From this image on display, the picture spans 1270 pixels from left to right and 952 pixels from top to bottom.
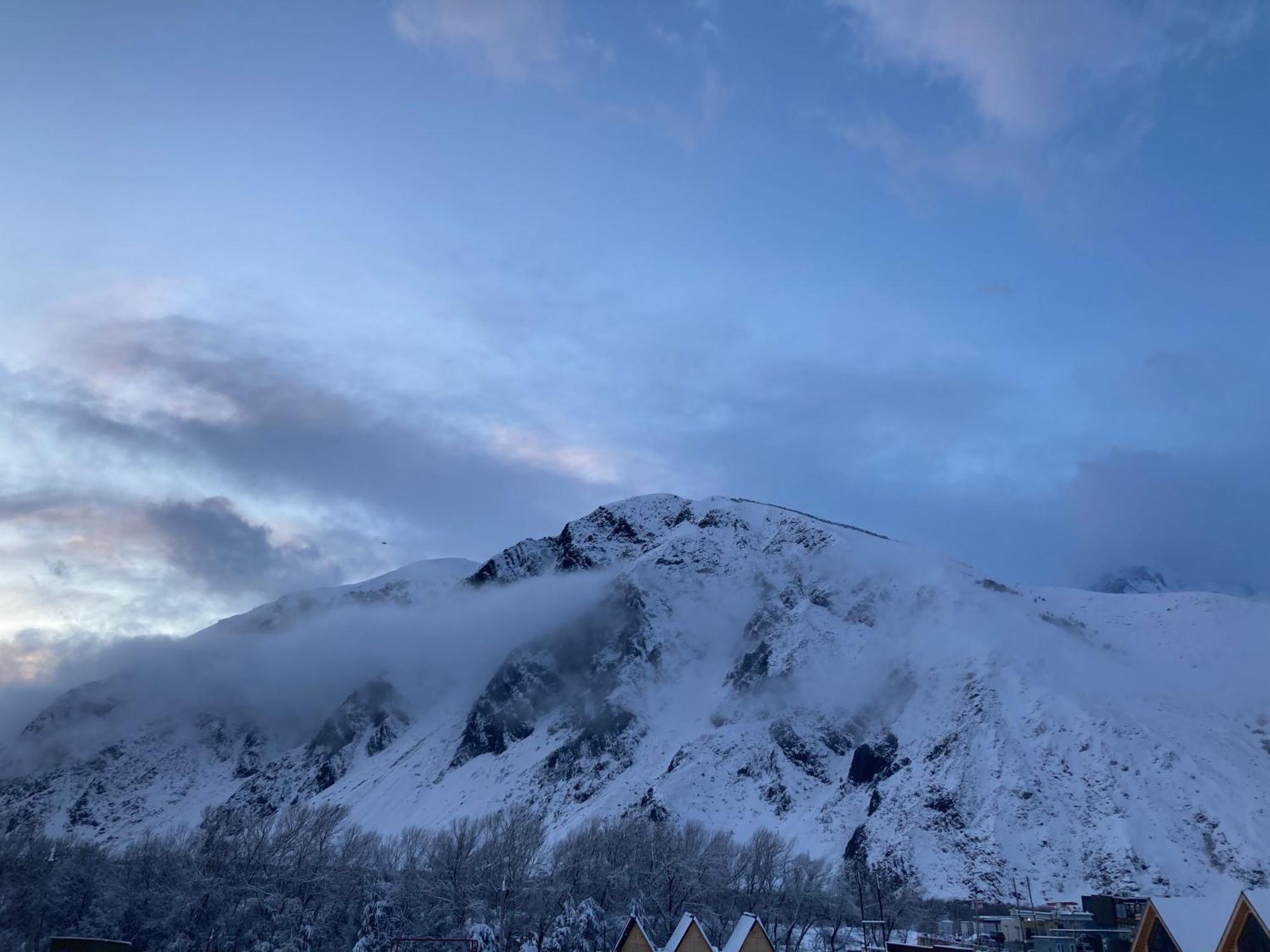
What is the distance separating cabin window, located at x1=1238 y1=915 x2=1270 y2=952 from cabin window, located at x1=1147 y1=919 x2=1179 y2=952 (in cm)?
469

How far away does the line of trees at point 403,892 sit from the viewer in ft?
278

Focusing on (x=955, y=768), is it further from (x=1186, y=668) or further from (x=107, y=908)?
(x=107, y=908)

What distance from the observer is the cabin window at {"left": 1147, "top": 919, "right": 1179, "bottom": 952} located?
204 feet

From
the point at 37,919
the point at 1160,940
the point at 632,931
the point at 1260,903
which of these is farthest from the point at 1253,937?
the point at 37,919

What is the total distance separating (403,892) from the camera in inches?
3652

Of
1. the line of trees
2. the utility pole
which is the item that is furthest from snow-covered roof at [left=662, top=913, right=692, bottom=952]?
the utility pole

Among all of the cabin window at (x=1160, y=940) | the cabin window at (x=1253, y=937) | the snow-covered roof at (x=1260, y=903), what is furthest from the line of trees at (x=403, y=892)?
the snow-covered roof at (x=1260, y=903)

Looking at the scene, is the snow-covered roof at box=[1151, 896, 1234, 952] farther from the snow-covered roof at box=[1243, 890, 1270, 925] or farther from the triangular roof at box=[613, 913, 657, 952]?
the triangular roof at box=[613, 913, 657, 952]

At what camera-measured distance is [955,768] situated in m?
Result: 158

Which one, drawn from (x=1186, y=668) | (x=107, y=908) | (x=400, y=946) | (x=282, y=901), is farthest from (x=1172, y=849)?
(x=107, y=908)

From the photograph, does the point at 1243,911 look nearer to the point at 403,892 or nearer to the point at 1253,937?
the point at 1253,937

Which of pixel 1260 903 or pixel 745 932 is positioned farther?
pixel 745 932

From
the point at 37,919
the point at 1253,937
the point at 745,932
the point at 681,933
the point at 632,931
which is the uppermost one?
the point at 1253,937

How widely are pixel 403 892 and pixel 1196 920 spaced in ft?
223
